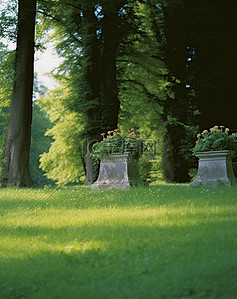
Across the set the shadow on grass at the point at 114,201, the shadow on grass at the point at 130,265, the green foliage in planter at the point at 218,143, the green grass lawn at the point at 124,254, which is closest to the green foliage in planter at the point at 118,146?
the green foliage in planter at the point at 218,143

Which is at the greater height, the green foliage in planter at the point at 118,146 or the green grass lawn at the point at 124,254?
the green foliage in planter at the point at 118,146

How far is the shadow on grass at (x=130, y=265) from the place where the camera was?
2.87 metres

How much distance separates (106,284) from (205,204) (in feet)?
12.4

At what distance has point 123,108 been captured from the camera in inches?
827

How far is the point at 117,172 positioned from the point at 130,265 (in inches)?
294

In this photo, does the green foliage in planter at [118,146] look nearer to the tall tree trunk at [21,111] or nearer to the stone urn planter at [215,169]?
the stone urn planter at [215,169]

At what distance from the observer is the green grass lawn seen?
292 centimetres

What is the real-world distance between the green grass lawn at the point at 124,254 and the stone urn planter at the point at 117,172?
14.1 feet

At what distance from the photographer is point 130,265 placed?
11.0ft

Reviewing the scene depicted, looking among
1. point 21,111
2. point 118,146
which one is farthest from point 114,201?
point 21,111

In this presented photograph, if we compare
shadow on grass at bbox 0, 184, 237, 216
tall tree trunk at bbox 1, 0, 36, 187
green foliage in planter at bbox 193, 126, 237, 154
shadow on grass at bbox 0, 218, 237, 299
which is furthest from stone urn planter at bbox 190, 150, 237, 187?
tall tree trunk at bbox 1, 0, 36, 187

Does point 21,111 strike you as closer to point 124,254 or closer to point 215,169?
point 215,169

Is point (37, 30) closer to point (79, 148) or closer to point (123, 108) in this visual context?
point (123, 108)

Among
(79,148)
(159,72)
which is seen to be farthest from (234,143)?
(79,148)
